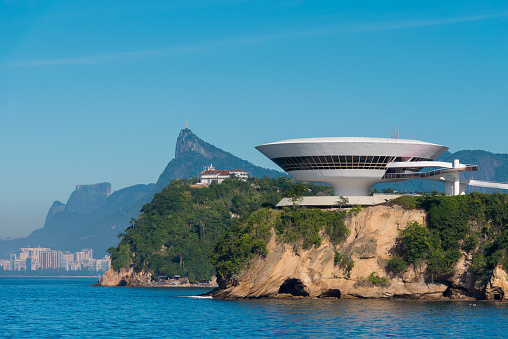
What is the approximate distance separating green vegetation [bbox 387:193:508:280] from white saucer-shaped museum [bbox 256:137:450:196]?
319 inches

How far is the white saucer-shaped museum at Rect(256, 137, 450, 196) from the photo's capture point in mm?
88438

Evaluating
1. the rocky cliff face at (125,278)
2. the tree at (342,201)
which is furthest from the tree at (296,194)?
the rocky cliff face at (125,278)

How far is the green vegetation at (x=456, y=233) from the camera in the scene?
82.7 m

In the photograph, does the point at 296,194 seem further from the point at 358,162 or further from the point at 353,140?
the point at 353,140

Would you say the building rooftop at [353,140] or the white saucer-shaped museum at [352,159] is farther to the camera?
the white saucer-shaped museum at [352,159]

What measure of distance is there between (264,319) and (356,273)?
25904mm

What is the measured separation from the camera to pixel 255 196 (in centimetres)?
17188

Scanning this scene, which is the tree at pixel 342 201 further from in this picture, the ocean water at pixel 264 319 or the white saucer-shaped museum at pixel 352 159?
the ocean water at pixel 264 319

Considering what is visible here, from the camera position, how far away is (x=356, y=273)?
84.8 metres

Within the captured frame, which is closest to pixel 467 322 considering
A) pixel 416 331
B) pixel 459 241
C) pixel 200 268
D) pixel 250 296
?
pixel 416 331

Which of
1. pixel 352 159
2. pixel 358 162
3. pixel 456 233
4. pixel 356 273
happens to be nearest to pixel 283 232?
pixel 356 273

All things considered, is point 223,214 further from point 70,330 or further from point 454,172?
point 70,330

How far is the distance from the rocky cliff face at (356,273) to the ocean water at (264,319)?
3.89 m

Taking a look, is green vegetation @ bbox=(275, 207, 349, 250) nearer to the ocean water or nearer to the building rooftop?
the ocean water
